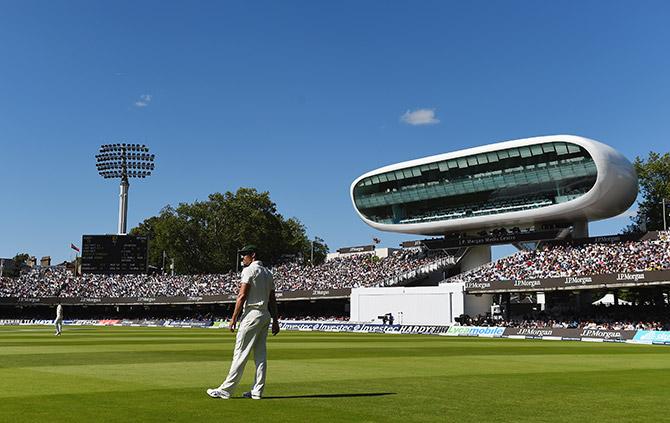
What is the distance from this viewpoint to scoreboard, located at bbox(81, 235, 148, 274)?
72.6 meters

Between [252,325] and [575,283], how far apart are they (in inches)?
1745

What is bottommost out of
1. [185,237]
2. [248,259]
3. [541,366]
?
[541,366]

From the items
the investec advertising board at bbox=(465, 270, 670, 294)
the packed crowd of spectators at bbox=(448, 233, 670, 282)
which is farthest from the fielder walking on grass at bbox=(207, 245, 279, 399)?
the packed crowd of spectators at bbox=(448, 233, 670, 282)

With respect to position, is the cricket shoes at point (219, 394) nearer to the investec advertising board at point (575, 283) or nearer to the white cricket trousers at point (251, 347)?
the white cricket trousers at point (251, 347)

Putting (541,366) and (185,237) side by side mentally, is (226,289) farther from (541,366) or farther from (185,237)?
(541,366)

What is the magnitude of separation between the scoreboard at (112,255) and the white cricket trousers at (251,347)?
67238 mm

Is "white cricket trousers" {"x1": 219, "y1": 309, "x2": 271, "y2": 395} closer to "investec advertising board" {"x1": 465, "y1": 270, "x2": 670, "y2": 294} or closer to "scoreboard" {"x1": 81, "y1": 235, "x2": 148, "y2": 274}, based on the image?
"investec advertising board" {"x1": 465, "y1": 270, "x2": 670, "y2": 294}

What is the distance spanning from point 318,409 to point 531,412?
2574mm

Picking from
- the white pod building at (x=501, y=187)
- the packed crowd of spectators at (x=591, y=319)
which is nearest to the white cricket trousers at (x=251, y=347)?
the packed crowd of spectators at (x=591, y=319)

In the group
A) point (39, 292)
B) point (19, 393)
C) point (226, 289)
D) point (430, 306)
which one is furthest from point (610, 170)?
point (39, 292)

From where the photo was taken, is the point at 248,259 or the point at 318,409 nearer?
the point at 318,409

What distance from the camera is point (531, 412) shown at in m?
8.16

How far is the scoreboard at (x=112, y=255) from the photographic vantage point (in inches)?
2859

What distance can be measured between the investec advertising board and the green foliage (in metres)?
55.4
